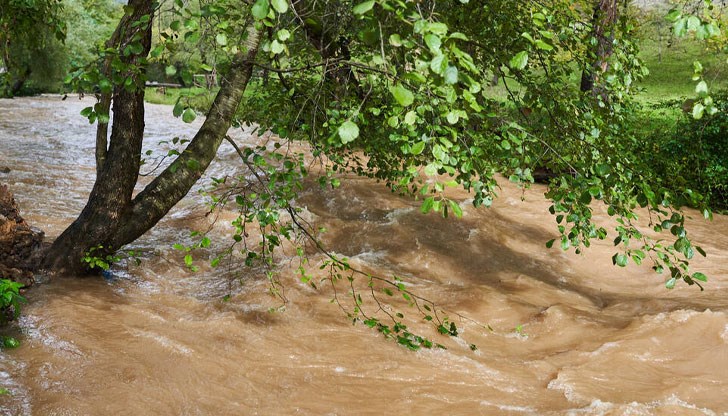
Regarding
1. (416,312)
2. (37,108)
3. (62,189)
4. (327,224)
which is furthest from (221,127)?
(37,108)

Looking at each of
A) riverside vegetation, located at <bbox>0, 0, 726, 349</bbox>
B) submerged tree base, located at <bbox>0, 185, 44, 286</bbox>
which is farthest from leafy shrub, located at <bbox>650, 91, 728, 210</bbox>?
submerged tree base, located at <bbox>0, 185, 44, 286</bbox>

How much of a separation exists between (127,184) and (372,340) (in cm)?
287

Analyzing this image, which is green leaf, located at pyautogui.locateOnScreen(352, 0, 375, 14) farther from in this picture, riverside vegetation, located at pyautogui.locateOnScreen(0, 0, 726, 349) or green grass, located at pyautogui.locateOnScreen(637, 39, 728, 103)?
green grass, located at pyautogui.locateOnScreen(637, 39, 728, 103)

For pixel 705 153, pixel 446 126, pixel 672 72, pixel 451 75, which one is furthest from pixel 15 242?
pixel 672 72

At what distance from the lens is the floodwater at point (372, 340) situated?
14.2 feet

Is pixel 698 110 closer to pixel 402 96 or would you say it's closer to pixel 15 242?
pixel 402 96

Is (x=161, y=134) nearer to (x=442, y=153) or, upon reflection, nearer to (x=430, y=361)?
(x=430, y=361)

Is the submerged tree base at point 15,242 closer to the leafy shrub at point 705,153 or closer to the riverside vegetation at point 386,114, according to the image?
the riverside vegetation at point 386,114

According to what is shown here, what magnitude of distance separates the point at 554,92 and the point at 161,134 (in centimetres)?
1743

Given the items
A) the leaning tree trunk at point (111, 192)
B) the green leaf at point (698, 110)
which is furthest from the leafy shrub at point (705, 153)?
the green leaf at point (698, 110)

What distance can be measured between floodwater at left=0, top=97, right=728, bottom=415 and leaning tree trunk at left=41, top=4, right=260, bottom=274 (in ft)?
1.32

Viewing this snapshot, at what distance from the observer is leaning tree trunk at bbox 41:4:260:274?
590cm

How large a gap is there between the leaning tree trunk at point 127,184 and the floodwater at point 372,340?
0.40 metres

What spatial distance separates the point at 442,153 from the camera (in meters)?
2.83
